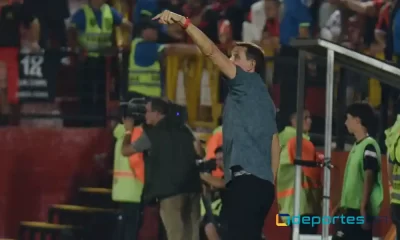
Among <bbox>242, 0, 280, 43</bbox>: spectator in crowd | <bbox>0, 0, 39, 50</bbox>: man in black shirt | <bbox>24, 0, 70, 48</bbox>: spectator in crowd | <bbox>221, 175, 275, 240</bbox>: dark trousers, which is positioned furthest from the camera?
<bbox>24, 0, 70, 48</bbox>: spectator in crowd

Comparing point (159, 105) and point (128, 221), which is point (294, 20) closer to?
point (159, 105)

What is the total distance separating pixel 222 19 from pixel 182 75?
789 mm

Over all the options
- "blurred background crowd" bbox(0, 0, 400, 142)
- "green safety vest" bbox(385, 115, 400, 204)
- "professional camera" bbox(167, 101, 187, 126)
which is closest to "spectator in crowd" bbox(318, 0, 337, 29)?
"blurred background crowd" bbox(0, 0, 400, 142)

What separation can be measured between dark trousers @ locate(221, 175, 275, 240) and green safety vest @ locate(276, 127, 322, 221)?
363cm

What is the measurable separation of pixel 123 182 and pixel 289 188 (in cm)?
202

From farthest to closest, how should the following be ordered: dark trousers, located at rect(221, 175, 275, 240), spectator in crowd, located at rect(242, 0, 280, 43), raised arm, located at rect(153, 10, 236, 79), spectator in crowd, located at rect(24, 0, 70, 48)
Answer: spectator in crowd, located at rect(24, 0, 70, 48), spectator in crowd, located at rect(242, 0, 280, 43), dark trousers, located at rect(221, 175, 275, 240), raised arm, located at rect(153, 10, 236, 79)

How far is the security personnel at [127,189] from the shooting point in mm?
12633

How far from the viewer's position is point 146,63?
13430 mm

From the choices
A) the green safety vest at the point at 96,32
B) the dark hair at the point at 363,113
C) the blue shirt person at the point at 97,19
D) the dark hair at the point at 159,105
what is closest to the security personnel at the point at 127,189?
the dark hair at the point at 159,105

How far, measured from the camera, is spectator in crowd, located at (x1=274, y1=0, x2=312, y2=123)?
12.7 m

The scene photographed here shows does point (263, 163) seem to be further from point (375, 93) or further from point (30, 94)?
point (30, 94)

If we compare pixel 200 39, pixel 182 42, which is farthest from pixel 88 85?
pixel 200 39

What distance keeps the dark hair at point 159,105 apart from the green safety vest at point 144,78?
1478 millimetres

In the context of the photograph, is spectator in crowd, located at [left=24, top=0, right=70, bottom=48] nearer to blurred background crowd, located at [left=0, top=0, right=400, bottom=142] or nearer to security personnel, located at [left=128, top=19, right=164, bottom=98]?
blurred background crowd, located at [left=0, top=0, right=400, bottom=142]
